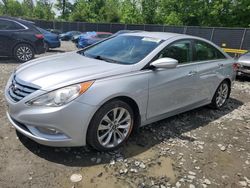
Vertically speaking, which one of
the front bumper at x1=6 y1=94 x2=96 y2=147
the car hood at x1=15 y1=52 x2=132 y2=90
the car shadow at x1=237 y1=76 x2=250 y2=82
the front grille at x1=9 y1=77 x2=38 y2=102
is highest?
the car hood at x1=15 y1=52 x2=132 y2=90

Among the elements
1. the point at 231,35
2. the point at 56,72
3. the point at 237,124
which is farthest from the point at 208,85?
the point at 231,35

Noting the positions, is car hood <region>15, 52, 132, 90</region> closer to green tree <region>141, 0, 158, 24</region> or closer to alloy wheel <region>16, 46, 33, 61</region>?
alloy wheel <region>16, 46, 33, 61</region>

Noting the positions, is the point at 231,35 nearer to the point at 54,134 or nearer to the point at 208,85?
the point at 208,85

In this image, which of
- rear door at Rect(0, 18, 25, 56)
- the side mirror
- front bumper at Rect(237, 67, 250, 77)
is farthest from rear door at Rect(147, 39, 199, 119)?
rear door at Rect(0, 18, 25, 56)

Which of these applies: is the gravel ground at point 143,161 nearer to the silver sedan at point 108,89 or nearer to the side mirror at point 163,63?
the silver sedan at point 108,89

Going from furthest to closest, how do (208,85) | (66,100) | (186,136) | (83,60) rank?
(208,85)
(186,136)
(83,60)
(66,100)

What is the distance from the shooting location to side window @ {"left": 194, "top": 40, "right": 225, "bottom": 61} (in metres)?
5.02

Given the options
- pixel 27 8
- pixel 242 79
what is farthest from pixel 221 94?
pixel 27 8

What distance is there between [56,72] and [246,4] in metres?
34.3

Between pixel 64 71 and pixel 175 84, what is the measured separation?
1.73m

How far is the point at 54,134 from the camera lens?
3.26m

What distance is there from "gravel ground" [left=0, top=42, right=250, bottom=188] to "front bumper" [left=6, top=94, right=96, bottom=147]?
0.32 m

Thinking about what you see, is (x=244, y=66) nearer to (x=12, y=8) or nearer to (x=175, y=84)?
(x=175, y=84)

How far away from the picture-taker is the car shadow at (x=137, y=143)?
3.51 metres
